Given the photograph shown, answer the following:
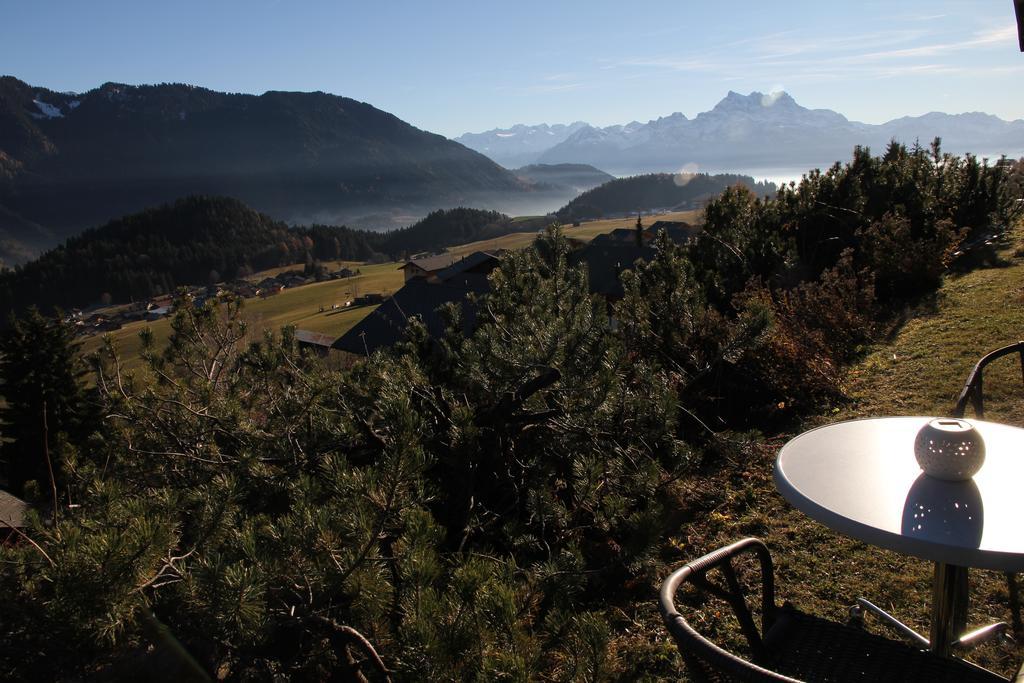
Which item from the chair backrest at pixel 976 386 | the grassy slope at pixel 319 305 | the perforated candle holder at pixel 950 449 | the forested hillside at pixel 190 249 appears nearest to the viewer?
the perforated candle holder at pixel 950 449

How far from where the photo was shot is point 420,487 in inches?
79.7

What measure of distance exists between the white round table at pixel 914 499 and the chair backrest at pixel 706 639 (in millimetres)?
278

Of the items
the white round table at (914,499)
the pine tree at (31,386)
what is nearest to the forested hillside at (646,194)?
the pine tree at (31,386)

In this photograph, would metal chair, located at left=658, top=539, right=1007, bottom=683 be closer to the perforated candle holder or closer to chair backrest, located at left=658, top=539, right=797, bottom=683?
chair backrest, located at left=658, top=539, right=797, bottom=683

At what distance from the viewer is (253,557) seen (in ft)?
5.03

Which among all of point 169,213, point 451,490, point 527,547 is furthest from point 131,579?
point 169,213

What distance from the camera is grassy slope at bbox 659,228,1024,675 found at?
9.48 feet

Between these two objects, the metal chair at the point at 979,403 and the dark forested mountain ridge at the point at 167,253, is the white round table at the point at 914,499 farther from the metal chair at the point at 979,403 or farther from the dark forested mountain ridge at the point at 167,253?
the dark forested mountain ridge at the point at 167,253

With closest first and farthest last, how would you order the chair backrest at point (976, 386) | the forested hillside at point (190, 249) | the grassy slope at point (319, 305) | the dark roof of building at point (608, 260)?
the chair backrest at point (976, 386) → the dark roof of building at point (608, 260) → the grassy slope at point (319, 305) → the forested hillside at point (190, 249)

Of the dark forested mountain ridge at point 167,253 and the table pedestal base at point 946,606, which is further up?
the dark forested mountain ridge at point 167,253

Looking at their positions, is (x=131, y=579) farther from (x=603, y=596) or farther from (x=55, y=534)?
(x=603, y=596)

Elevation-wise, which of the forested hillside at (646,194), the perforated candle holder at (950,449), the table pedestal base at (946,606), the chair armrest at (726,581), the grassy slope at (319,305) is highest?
the forested hillside at (646,194)

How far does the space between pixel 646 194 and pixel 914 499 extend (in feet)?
511

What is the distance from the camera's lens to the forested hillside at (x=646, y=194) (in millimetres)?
142500
